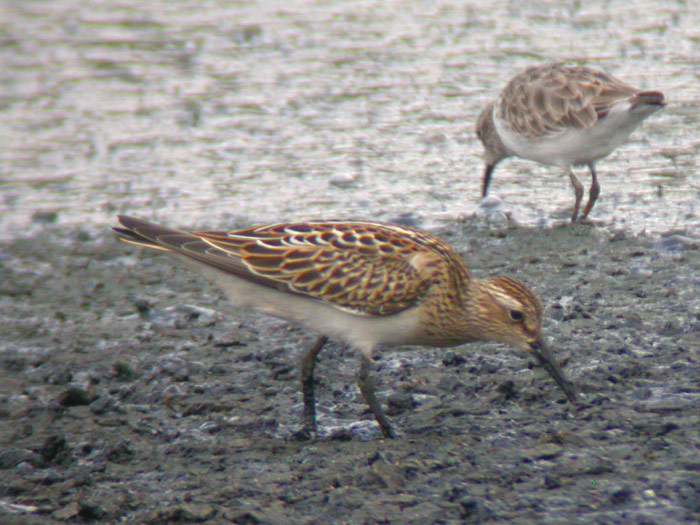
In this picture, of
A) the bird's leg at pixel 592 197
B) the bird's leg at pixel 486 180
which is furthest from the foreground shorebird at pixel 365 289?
the bird's leg at pixel 486 180

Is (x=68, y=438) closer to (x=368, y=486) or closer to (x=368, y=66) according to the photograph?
(x=368, y=486)

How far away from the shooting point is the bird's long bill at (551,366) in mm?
5688

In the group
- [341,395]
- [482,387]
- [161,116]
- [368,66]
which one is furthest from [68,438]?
[368,66]

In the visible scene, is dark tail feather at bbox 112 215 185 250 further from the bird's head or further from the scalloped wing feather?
the bird's head

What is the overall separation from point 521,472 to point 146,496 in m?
2.01

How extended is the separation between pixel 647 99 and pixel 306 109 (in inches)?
231

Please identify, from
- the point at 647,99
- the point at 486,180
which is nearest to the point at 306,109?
the point at 486,180

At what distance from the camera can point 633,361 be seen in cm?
614

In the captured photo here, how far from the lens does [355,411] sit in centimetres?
613

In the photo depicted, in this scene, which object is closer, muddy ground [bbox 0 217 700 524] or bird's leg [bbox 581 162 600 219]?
muddy ground [bbox 0 217 700 524]

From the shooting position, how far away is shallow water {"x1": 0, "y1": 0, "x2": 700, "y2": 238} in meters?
10.2

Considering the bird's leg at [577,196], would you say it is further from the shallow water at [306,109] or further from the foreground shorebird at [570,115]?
the shallow water at [306,109]

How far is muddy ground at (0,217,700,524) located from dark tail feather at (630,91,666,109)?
3.86 feet

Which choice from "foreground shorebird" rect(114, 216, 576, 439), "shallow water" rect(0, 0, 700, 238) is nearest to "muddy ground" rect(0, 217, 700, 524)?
"foreground shorebird" rect(114, 216, 576, 439)
